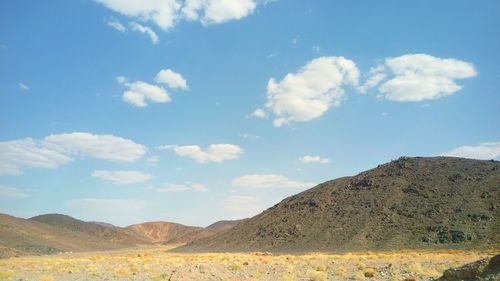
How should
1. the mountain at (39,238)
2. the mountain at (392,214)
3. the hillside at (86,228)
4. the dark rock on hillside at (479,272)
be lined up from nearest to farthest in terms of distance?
1. the dark rock on hillside at (479,272)
2. the mountain at (392,214)
3. the mountain at (39,238)
4. the hillside at (86,228)

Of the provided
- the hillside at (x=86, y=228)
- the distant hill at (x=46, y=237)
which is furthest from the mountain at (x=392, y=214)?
the hillside at (x=86, y=228)

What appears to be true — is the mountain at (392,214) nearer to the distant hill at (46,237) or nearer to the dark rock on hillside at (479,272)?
the distant hill at (46,237)

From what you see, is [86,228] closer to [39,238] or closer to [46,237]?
[46,237]

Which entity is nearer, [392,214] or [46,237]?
[392,214]

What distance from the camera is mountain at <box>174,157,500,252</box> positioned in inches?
2576

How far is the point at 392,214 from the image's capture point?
7644 cm

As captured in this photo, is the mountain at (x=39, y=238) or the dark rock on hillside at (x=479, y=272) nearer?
the dark rock on hillside at (x=479, y=272)

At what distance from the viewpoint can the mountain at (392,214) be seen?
215 feet

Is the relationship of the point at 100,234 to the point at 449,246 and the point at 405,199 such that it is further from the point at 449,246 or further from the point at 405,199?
the point at 449,246

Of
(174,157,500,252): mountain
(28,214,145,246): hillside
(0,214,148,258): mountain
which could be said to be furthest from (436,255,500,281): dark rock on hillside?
(28,214,145,246): hillside

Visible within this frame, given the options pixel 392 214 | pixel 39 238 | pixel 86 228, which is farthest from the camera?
pixel 86 228

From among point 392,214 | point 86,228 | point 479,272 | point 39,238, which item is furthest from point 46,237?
point 479,272

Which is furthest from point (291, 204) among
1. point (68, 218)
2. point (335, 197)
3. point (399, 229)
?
point (68, 218)

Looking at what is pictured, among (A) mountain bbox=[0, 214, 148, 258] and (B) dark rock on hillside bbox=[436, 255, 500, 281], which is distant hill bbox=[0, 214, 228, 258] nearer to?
(A) mountain bbox=[0, 214, 148, 258]
